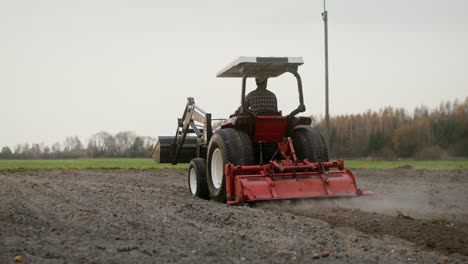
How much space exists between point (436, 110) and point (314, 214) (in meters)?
31.3

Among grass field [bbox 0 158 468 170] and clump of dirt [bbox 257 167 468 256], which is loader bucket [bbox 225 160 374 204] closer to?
clump of dirt [bbox 257 167 468 256]

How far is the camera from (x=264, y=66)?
10602 mm

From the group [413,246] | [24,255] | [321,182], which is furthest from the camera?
[321,182]

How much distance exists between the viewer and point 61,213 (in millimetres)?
8156

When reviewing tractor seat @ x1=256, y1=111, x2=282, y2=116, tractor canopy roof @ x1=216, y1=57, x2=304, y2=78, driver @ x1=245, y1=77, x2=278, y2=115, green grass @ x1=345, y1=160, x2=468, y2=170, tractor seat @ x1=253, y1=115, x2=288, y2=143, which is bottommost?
green grass @ x1=345, y1=160, x2=468, y2=170

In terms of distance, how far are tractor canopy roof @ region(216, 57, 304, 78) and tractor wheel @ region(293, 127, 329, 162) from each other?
1147 mm

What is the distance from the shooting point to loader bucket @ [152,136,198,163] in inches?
532

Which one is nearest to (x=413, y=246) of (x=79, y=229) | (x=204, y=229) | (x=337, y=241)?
(x=337, y=241)

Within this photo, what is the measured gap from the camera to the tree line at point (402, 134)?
32781 mm

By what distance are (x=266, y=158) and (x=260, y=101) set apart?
40.1 inches

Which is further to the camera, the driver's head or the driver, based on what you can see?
the driver's head

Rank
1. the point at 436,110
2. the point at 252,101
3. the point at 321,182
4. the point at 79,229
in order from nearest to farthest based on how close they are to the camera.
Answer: the point at 79,229
the point at 321,182
the point at 252,101
the point at 436,110

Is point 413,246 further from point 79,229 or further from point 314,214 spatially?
point 79,229

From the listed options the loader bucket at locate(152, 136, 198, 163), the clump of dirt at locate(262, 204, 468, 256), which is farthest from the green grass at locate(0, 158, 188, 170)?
the clump of dirt at locate(262, 204, 468, 256)
